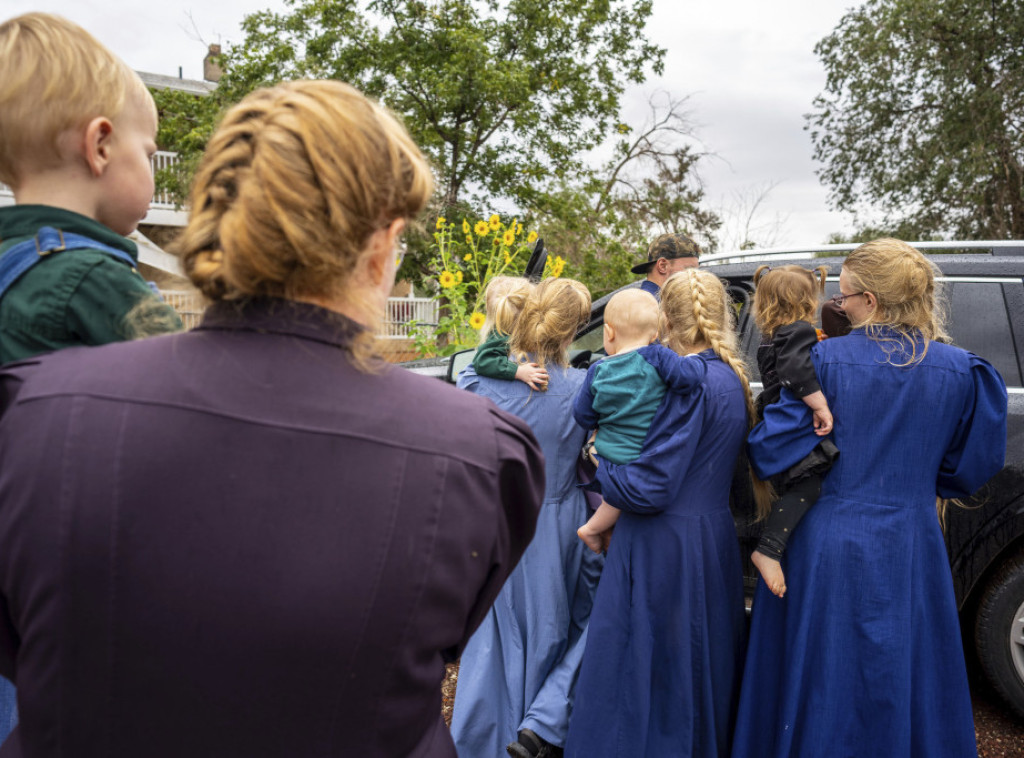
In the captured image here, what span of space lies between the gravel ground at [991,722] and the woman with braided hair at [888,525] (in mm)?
1108

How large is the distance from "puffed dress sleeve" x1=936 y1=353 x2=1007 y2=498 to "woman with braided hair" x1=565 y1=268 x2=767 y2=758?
2.28ft

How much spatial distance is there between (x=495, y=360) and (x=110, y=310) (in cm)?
200

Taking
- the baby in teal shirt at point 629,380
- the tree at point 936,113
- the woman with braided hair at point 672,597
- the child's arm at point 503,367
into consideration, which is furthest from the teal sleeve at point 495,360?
the tree at point 936,113

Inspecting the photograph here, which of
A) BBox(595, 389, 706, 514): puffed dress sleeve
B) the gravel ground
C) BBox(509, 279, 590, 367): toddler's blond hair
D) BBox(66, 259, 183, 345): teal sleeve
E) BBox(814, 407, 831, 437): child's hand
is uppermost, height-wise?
BBox(66, 259, 183, 345): teal sleeve

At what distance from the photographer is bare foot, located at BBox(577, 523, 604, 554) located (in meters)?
2.91

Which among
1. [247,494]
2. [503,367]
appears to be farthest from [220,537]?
[503,367]

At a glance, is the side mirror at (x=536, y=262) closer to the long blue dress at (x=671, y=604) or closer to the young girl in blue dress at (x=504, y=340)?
the young girl in blue dress at (x=504, y=340)

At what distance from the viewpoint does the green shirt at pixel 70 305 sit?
1145 mm

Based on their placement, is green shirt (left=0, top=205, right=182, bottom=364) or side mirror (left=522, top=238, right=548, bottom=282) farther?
side mirror (left=522, top=238, right=548, bottom=282)

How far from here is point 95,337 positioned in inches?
45.1

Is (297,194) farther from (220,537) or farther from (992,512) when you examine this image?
(992,512)

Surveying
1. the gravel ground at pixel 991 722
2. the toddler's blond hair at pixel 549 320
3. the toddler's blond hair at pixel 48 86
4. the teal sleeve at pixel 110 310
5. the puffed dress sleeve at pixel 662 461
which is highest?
the toddler's blond hair at pixel 48 86

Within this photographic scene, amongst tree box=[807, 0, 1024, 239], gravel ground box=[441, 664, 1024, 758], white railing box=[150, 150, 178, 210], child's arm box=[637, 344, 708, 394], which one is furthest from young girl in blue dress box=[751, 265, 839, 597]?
white railing box=[150, 150, 178, 210]

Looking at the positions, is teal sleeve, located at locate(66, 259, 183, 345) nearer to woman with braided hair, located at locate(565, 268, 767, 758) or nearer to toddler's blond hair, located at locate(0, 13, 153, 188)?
toddler's blond hair, located at locate(0, 13, 153, 188)
